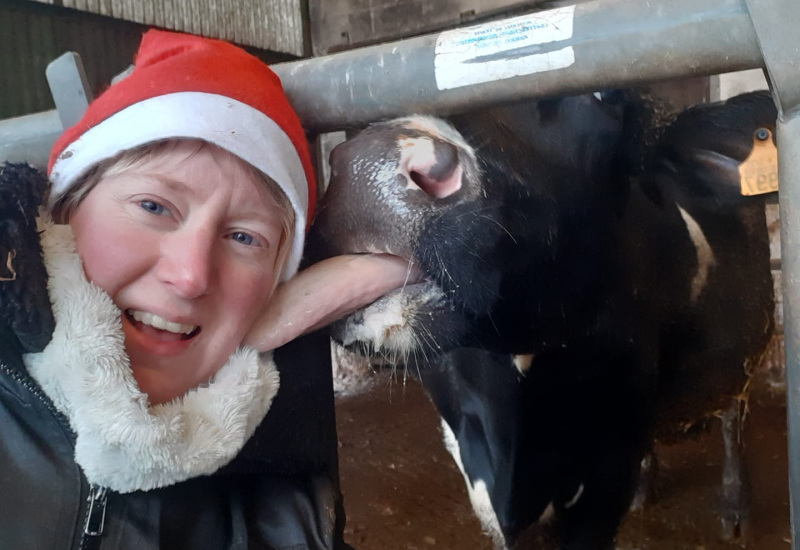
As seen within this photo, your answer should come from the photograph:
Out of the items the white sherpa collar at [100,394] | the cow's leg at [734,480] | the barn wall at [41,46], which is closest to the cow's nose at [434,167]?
the white sherpa collar at [100,394]

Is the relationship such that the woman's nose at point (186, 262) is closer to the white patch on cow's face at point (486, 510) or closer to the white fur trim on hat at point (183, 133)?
the white fur trim on hat at point (183, 133)

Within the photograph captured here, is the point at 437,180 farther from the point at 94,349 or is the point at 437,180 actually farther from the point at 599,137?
the point at 599,137

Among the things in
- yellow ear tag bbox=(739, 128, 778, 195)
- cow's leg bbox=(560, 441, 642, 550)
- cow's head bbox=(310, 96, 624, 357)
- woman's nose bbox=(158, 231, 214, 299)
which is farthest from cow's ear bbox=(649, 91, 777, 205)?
woman's nose bbox=(158, 231, 214, 299)

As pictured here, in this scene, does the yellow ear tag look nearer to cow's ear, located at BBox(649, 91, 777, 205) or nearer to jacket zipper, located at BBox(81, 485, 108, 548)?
cow's ear, located at BBox(649, 91, 777, 205)

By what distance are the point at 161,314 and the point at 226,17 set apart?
9.67 feet

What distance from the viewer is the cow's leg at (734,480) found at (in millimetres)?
1910

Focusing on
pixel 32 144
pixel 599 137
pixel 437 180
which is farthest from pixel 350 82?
pixel 599 137

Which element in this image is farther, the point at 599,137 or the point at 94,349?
the point at 599,137

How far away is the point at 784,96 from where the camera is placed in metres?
0.53

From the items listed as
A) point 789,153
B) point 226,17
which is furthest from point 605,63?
point 226,17

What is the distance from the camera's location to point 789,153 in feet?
1.78

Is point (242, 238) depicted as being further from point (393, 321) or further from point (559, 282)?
point (559, 282)

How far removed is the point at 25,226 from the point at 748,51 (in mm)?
647

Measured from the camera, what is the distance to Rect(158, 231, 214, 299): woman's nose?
0.62m
